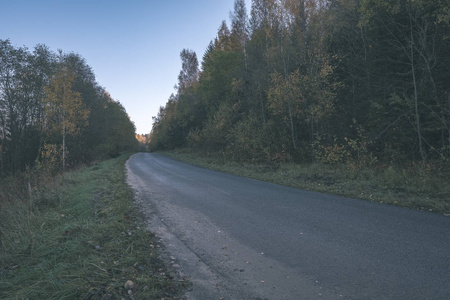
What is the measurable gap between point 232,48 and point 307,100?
64.2 feet

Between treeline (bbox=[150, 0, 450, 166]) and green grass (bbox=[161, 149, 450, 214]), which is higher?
treeline (bbox=[150, 0, 450, 166])

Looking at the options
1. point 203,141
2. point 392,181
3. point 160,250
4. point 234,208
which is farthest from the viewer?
point 203,141

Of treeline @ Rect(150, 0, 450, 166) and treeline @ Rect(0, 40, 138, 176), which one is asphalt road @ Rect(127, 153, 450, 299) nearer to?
treeline @ Rect(150, 0, 450, 166)

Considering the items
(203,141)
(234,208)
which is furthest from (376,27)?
(203,141)

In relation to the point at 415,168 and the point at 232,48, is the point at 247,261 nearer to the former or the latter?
the point at 415,168

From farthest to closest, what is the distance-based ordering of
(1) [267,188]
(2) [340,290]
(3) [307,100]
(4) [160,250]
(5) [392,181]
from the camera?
(3) [307,100] < (1) [267,188] < (5) [392,181] < (4) [160,250] < (2) [340,290]

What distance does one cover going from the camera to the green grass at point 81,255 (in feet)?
11.0

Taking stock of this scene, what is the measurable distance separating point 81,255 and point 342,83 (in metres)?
17.0

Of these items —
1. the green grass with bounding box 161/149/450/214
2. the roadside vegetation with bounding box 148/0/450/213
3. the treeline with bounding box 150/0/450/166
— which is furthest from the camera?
the treeline with bounding box 150/0/450/166

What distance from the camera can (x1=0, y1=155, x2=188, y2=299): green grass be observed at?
336cm

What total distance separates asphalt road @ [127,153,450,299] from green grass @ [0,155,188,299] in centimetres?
43

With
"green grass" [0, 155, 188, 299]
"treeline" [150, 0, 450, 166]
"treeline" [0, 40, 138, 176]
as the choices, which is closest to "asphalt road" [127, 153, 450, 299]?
"green grass" [0, 155, 188, 299]

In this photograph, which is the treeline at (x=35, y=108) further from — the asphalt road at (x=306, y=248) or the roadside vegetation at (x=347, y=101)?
the asphalt road at (x=306, y=248)

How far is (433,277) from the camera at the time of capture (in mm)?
3424
